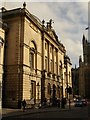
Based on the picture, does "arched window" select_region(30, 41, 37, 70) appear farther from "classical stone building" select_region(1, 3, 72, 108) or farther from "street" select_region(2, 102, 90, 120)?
"street" select_region(2, 102, 90, 120)

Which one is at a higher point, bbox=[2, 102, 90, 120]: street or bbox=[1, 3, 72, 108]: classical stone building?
bbox=[1, 3, 72, 108]: classical stone building

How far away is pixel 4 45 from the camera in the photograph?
123ft

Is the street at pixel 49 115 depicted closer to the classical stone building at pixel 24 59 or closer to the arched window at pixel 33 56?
the classical stone building at pixel 24 59

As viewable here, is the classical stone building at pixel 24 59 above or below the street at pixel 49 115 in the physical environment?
above

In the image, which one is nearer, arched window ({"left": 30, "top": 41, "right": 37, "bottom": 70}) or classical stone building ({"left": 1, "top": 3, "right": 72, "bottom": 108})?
classical stone building ({"left": 1, "top": 3, "right": 72, "bottom": 108})

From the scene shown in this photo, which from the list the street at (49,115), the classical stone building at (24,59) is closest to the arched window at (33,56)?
the classical stone building at (24,59)

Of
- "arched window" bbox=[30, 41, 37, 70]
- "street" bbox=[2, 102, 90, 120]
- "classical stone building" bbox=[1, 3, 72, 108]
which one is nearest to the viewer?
"street" bbox=[2, 102, 90, 120]

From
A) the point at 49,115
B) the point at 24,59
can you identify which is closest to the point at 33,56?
the point at 24,59

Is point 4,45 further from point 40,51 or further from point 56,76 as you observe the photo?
point 56,76

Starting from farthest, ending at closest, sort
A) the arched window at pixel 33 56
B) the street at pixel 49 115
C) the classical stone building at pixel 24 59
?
the arched window at pixel 33 56, the classical stone building at pixel 24 59, the street at pixel 49 115

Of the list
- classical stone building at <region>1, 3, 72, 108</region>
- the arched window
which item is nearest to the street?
classical stone building at <region>1, 3, 72, 108</region>

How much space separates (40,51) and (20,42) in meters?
8.28

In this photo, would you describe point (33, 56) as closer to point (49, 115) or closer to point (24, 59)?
point (24, 59)

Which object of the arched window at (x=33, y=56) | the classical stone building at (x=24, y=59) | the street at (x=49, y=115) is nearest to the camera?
the street at (x=49, y=115)
